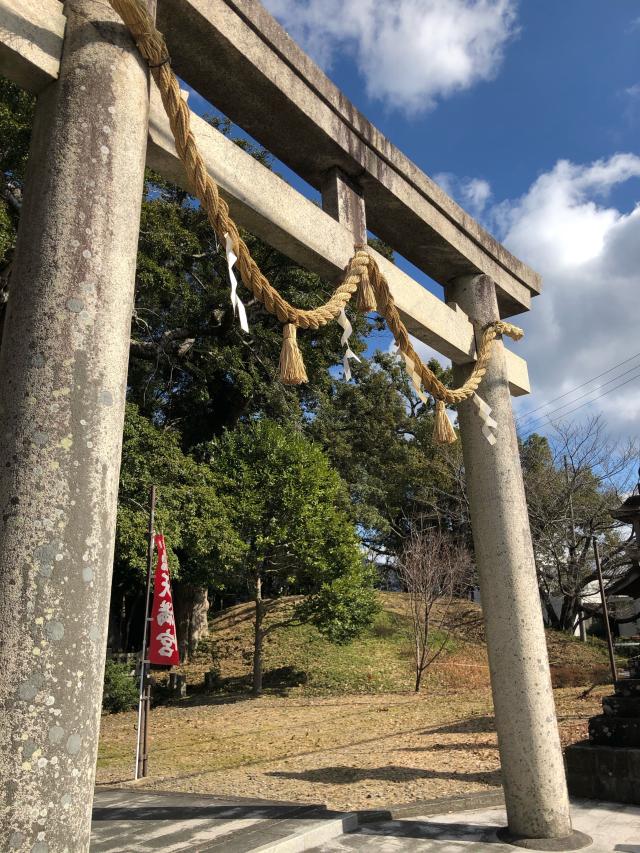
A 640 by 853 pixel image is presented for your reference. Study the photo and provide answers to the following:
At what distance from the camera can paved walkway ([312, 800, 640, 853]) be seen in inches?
153

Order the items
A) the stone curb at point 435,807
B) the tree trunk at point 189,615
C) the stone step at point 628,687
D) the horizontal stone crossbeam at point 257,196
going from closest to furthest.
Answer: the horizontal stone crossbeam at point 257,196
the stone curb at point 435,807
the stone step at point 628,687
the tree trunk at point 189,615

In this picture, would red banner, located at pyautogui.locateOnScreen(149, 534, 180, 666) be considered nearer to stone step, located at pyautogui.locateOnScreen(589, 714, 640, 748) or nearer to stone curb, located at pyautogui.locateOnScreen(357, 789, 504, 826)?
stone curb, located at pyautogui.locateOnScreen(357, 789, 504, 826)

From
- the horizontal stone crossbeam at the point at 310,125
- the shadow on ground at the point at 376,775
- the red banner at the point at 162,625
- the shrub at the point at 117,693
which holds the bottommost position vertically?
the shadow on ground at the point at 376,775

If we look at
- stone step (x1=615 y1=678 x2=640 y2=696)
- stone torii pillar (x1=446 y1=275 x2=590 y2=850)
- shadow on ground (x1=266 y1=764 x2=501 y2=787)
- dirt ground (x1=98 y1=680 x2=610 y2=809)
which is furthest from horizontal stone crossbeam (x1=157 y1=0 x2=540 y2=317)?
shadow on ground (x1=266 y1=764 x2=501 y2=787)

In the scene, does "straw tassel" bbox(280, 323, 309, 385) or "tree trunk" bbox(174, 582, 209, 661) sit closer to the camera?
"straw tassel" bbox(280, 323, 309, 385)

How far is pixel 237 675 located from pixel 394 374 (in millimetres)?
12087

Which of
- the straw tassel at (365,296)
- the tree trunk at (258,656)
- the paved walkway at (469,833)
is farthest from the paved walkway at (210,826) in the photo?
the tree trunk at (258,656)

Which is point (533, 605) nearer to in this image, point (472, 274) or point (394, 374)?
point (472, 274)

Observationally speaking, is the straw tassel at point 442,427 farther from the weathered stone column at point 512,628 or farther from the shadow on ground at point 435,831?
the shadow on ground at point 435,831

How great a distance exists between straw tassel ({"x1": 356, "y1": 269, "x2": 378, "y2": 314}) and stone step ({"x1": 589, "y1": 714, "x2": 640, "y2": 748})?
4.02m

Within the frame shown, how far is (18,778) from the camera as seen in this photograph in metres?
1.74

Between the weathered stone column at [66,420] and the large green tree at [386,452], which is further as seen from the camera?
the large green tree at [386,452]

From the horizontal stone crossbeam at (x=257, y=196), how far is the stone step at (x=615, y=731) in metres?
Result: 3.26

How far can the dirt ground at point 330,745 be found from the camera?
259 inches
